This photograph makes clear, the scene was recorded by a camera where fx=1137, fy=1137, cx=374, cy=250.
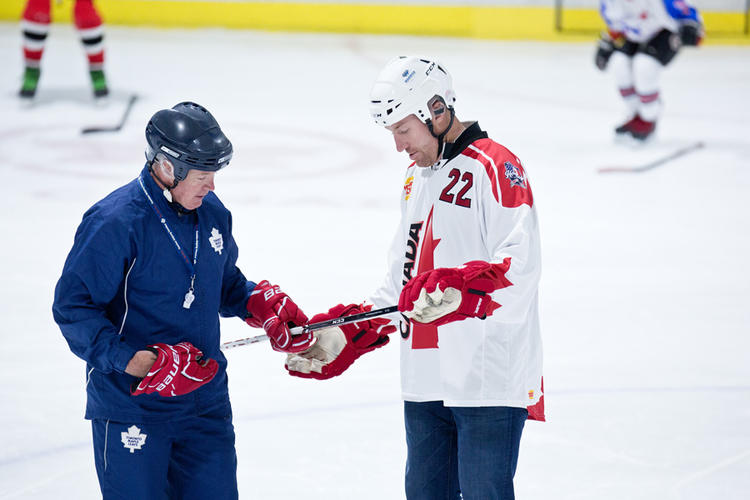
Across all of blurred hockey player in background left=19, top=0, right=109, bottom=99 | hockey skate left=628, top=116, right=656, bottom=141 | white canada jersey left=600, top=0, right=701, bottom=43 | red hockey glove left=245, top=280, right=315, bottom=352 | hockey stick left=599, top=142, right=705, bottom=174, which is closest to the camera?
red hockey glove left=245, top=280, right=315, bottom=352

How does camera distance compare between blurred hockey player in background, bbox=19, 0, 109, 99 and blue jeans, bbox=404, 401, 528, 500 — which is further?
blurred hockey player in background, bbox=19, 0, 109, 99

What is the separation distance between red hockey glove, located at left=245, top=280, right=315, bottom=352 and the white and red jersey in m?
0.29

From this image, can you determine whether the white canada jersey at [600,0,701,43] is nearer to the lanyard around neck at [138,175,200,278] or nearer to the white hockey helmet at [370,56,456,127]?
the white hockey helmet at [370,56,456,127]

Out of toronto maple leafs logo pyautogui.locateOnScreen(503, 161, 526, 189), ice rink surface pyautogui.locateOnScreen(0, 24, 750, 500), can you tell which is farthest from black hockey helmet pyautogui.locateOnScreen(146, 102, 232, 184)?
ice rink surface pyautogui.locateOnScreen(0, 24, 750, 500)

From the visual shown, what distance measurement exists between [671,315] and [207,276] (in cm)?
282

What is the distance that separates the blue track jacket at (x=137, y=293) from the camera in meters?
2.26

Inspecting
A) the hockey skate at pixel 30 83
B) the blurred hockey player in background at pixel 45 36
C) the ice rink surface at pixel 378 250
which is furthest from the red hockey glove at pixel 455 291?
the hockey skate at pixel 30 83

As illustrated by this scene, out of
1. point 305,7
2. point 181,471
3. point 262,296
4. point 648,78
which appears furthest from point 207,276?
point 305,7

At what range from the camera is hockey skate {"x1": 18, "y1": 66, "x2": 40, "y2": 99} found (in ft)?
29.0

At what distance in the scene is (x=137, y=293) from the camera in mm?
2340

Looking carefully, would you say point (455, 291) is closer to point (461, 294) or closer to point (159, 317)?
point (461, 294)

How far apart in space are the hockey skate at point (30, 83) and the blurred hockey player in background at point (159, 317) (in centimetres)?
687

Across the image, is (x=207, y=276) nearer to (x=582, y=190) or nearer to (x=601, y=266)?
(x=601, y=266)

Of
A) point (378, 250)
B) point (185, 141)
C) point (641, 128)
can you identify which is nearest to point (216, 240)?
point (185, 141)
